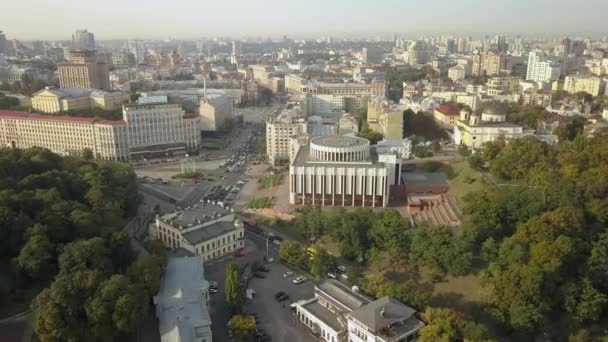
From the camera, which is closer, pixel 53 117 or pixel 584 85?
pixel 53 117

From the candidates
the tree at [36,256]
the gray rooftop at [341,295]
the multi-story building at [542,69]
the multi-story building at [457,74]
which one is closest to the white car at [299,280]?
the gray rooftop at [341,295]

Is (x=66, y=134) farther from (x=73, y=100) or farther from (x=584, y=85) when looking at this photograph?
(x=584, y=85)

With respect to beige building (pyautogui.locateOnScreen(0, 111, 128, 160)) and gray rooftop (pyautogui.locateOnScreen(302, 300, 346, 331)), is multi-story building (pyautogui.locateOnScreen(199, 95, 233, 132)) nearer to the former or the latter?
beige building (pyautogui.locateOnScreen(0, 111, 128, 160))

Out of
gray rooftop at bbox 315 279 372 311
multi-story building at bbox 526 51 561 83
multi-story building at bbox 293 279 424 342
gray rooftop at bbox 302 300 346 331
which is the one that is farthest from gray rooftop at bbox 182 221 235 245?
multi-story building at bbox 526 51 561 83

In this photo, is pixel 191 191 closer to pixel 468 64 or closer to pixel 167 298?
pixel 167 298

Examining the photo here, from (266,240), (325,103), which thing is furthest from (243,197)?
(325,103)

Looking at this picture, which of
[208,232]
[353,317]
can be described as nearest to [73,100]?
[208,232]
